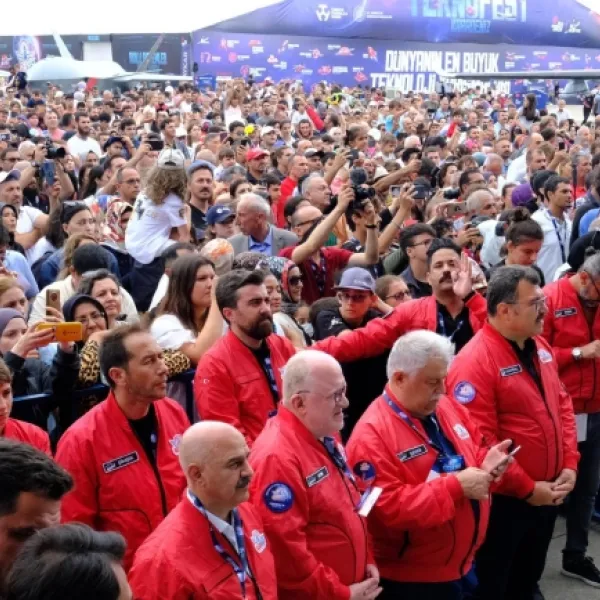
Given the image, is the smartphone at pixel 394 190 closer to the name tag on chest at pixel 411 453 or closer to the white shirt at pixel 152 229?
the white shirt at pixel 152 229

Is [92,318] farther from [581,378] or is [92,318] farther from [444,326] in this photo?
[581,378]

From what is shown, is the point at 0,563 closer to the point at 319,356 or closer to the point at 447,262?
the point at 319,356

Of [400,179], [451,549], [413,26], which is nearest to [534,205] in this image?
[400,179]

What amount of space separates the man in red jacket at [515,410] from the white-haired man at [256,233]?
92.5 inches

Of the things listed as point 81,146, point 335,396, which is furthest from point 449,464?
point 81,146

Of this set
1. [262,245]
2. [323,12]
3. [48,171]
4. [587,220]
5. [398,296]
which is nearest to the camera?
[398,296]

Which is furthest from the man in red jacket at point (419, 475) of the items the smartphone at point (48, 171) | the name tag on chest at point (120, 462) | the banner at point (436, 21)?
the banner at point (436, 21)

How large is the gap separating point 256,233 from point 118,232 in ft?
4.74

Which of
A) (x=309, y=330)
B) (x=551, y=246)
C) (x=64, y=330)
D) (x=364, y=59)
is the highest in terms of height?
(x=64, y=330)

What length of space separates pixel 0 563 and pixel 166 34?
142ft

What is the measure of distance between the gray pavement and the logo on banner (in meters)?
39.3

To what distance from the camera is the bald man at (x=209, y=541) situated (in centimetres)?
313

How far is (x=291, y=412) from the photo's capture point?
381 cm

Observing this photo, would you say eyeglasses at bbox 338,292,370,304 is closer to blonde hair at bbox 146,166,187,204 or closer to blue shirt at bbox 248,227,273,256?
blue shirt at bbox 248,227,273,256
